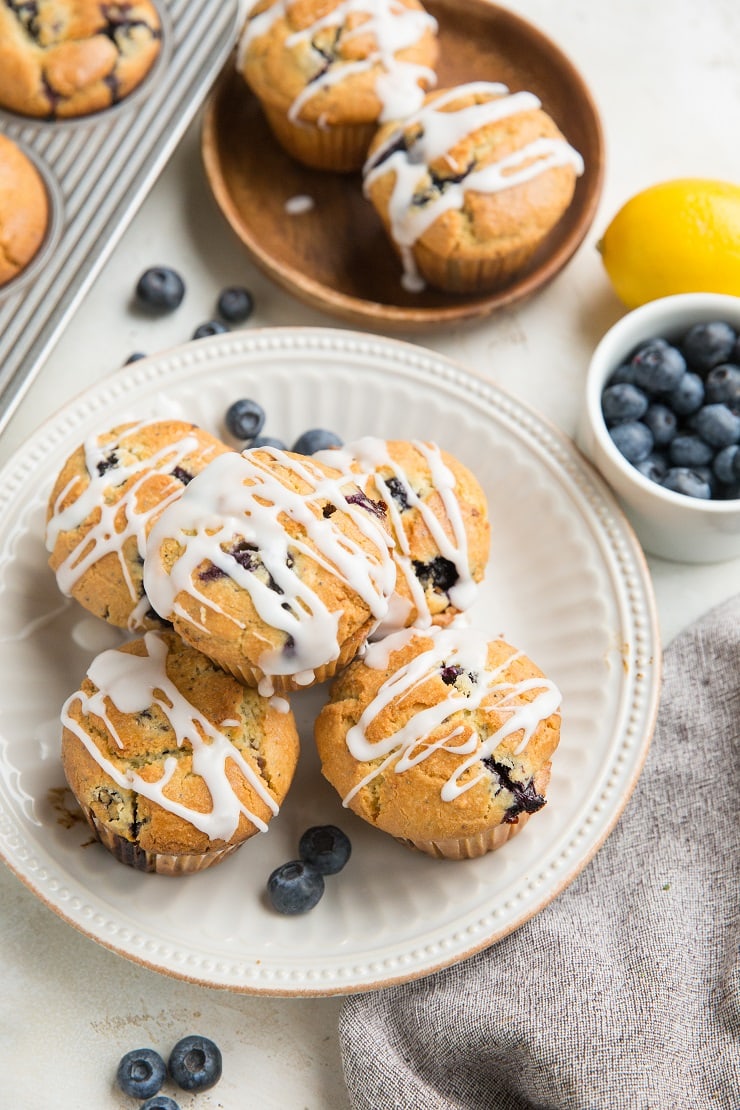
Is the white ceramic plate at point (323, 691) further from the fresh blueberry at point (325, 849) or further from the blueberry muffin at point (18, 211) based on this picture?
the blueberry muffin at point (18, 211)

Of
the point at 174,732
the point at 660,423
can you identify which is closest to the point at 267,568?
the point at 174,732

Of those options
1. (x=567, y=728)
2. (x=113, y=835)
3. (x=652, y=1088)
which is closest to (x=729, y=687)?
(x=567, y=728)

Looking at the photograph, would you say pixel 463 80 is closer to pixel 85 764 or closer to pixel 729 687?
pixel 729 687

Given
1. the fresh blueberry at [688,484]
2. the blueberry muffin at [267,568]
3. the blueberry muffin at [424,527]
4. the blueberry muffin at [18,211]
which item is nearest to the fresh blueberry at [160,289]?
the blueberry muffin at [18,211]

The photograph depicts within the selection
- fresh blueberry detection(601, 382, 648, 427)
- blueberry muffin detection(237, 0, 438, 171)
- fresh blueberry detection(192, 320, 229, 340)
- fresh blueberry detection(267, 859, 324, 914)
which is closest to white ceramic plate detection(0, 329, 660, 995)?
fresh blueberry detection(267, 859, 324, 914)

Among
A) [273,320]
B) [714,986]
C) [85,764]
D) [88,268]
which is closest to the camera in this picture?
[85,764]

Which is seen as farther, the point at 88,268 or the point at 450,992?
the point at 88,268

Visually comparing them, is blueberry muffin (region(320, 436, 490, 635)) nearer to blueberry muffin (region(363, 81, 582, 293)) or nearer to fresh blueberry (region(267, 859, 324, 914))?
fresh blueberry (region(267, 859, 324, 914))
